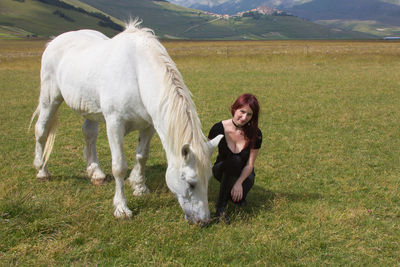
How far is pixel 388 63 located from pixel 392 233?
1007 inches

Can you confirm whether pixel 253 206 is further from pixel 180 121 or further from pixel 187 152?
pixel 180 121

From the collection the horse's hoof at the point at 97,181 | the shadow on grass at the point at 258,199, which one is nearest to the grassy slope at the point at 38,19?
the horse's hoof at the point at 97,181

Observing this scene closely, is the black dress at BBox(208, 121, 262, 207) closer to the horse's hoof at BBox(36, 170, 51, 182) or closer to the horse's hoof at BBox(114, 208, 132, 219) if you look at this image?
the horse's hoof at BBox(114, 208, 132, 219)

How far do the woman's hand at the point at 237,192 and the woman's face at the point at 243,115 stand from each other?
81 cm

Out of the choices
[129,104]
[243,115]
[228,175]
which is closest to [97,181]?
[129,104]

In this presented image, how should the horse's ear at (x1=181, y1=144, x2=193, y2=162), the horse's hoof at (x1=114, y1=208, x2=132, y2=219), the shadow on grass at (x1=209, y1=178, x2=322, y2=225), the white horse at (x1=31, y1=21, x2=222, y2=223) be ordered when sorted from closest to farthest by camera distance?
A: the horse's ear at (x1=181, y1=144, x2=193, y2=162), the white horse at (x1=31, y1=21, x2=222, y2=223), the horse's hoof at (x1=114, y1=208, x2=132, y2=219), the shadow on grass at (x1=209, y1=178, x2=322, y2=225)

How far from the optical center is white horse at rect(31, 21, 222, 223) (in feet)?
12.0

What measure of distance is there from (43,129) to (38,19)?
16189cm

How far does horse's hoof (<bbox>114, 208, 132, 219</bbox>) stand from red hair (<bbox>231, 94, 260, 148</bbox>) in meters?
1.83

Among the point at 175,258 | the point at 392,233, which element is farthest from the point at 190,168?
the point at 392,233

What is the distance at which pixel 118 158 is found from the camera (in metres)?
4.51

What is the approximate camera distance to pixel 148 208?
467 cm

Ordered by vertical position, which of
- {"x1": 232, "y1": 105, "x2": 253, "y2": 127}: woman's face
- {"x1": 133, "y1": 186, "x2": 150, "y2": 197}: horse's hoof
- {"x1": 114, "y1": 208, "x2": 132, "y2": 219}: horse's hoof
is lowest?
{"x1": 133, "y1": 186, "x2": 150, "y2": 197}: horse's hoof

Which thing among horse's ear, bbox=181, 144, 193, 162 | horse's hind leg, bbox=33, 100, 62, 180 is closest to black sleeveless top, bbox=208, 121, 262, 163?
horse's ear, bbox=181, 144, 193, 162
